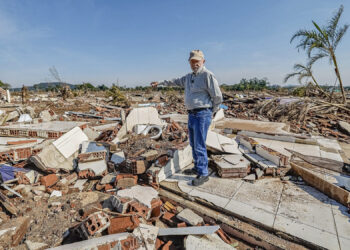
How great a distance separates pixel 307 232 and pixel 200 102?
182 cm

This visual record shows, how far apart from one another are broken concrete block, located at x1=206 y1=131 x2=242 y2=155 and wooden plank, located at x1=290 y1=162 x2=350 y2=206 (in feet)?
3.22

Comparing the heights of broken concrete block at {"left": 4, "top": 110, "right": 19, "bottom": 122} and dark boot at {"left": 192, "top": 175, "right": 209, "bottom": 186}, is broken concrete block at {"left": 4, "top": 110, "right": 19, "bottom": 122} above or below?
above

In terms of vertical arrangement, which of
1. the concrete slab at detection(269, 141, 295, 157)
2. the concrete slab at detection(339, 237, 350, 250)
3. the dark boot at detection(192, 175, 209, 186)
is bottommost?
the concrete slab at detection(339, 237, 350, 250)

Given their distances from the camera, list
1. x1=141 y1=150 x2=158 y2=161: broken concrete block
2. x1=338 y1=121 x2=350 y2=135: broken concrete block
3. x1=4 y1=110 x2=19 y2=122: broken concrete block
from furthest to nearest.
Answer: x1=4 y1=110 x2=19 y2=122: broken concrete block → x1=338 y1=121 x2=350 y2=135: broken concrete block → x1=141 y1=150 x2=158 y2=161: broken concrete block

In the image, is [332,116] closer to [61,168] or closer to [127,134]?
[127,134]

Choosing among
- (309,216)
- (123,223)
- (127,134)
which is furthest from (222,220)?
(127,134)

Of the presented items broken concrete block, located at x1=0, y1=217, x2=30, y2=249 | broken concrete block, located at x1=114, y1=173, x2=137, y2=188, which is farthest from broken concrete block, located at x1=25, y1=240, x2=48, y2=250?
broken concrete block, located at x1=114, y1=173, x2=137, y2=188

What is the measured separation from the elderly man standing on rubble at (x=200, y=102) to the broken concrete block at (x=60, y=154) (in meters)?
2.47

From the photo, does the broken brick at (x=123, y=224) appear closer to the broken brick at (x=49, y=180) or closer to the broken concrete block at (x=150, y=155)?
the broken concrete block at (x=150, y=155)

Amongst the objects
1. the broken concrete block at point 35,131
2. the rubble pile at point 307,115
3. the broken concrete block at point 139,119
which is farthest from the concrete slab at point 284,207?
the rubble pile at point 307,115

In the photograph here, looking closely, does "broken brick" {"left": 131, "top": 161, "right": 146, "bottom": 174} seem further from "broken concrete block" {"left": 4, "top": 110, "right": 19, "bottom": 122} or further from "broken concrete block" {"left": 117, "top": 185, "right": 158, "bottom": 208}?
"broken concrete block" {"left": 4, "top": 110, "right": 19, "bottom": 122}

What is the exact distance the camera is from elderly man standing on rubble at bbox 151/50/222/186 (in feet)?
7.87

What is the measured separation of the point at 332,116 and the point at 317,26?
3845 millimetres

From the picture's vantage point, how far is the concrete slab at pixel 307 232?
168 centimetres
